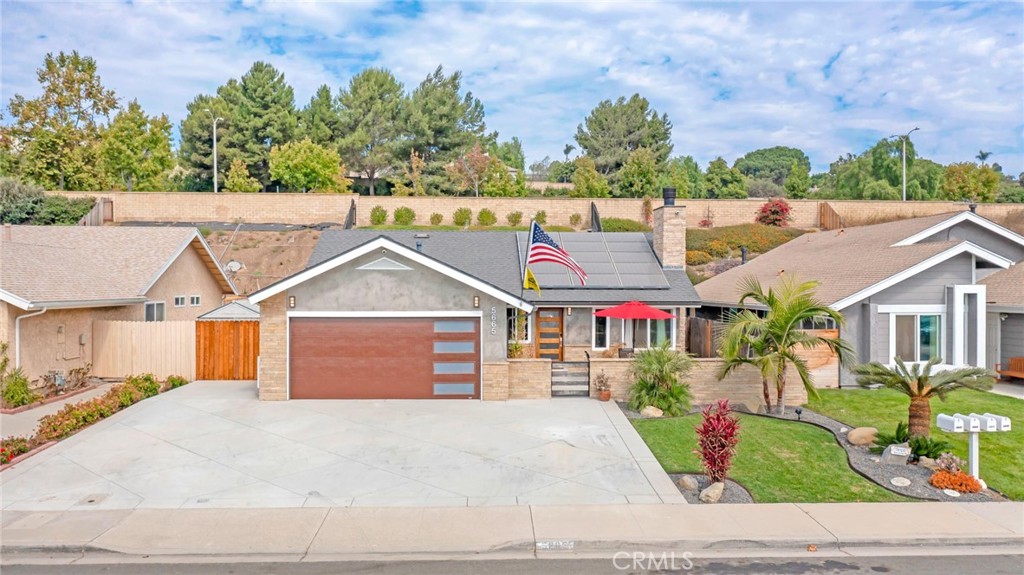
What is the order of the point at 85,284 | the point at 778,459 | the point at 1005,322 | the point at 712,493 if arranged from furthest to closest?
the point at 1005,322
the point at 85,284
the point at 778,459
the point at 712,493

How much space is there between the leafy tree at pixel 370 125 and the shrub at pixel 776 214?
29252 mm

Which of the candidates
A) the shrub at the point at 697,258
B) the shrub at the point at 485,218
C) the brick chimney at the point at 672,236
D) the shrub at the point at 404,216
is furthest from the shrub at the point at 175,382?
the shrub at the point at 697,258

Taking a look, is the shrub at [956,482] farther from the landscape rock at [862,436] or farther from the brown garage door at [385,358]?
the brown garage door at [385,358]

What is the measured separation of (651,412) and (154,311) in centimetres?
1679

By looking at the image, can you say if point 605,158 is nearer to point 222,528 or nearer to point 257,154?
point 257,154

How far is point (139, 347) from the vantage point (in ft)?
57.5

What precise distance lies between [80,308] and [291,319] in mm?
6584

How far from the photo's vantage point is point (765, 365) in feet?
45.2

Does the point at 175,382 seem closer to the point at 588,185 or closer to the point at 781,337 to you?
the point at 781,337

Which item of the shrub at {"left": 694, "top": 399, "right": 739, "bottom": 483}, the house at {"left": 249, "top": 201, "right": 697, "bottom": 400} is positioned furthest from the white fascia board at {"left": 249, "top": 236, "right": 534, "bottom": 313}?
the shrub at {"left": 694, "top": 399, "right": 739, "bottom": 483}

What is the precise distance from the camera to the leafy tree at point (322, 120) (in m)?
50.3

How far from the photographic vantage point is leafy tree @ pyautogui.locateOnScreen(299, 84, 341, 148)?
50281mm

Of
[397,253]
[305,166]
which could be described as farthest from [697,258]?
[305,166]

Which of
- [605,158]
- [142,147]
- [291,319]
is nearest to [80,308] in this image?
[291,319]
